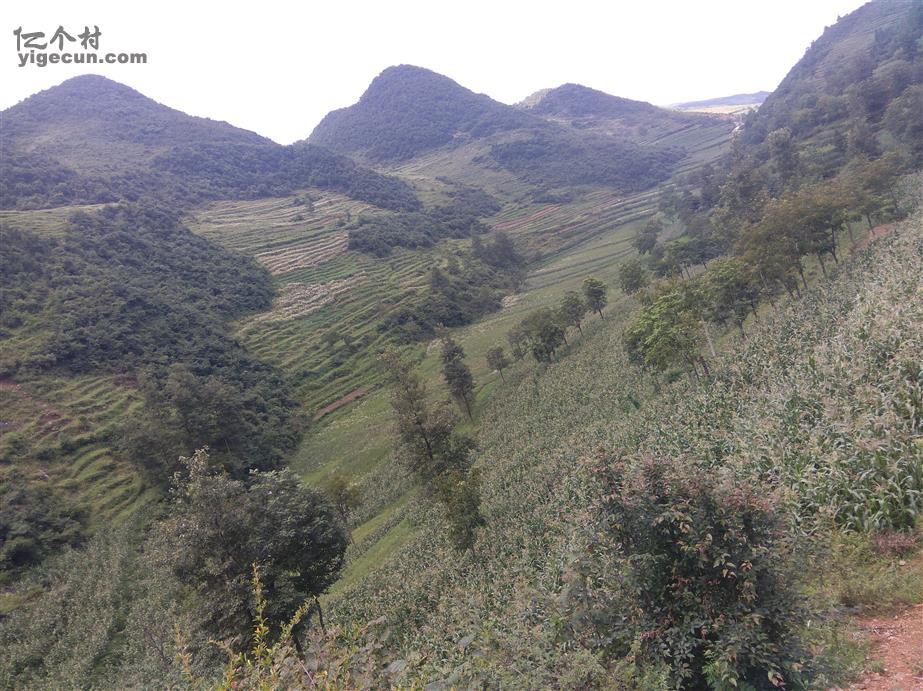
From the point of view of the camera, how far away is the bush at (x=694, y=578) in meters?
5.98

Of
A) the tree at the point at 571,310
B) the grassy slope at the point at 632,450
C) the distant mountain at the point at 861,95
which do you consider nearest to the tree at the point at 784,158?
the distant mountain at the point at 861,95

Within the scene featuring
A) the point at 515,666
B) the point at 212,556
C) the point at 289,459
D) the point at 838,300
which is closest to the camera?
the point at 515,666

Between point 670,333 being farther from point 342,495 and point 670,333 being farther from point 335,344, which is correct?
point 335,344

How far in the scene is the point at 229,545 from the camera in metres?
15.0

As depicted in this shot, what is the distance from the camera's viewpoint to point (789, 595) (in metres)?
6.32

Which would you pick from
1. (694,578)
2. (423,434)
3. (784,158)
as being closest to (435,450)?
(423,434)

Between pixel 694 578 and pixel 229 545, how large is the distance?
14.0 m

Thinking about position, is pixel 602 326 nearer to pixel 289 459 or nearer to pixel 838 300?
pixel 838 300

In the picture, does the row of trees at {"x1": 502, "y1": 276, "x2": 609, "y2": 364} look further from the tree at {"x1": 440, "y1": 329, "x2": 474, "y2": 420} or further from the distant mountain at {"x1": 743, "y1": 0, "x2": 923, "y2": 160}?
the distant mountain at {"x1": 743, "y1": 0, "x2": 923, "y2": 160}

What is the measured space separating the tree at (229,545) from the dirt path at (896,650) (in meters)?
14.1

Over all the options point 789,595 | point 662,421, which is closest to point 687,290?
point 662,421

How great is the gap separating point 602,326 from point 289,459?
1717 inches

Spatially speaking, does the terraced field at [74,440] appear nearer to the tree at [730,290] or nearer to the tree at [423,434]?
the tree at [423,434]

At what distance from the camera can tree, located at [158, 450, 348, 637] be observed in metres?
14.6
